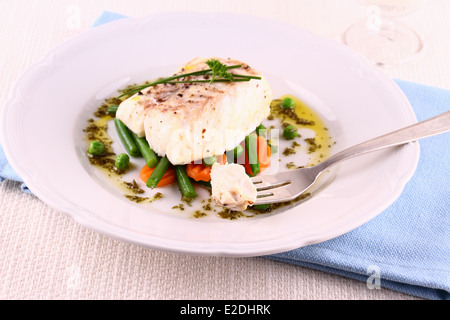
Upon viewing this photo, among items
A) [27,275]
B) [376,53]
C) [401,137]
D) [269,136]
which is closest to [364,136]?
[401,137]

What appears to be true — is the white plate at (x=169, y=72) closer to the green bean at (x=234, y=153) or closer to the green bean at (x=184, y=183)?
the green bean at (x=184, y=183)

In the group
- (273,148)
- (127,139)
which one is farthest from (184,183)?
(273,148)

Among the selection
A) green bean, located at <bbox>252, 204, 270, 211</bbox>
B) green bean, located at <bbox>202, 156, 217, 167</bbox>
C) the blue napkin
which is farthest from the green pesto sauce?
the blue napkin

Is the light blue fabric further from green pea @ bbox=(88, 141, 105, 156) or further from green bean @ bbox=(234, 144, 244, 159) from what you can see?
green pea @ bbox=(88, 141, 105, 156)
